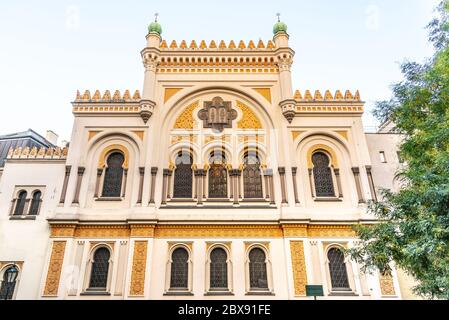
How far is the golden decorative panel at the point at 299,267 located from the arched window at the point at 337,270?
4.82 ft

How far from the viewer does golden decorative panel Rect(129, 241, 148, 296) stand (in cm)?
1556

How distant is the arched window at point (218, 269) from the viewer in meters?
16.2

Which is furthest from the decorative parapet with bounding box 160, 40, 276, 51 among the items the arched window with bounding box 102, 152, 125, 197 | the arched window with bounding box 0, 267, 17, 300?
the arched window with bounding box 0, 267, 17, 300

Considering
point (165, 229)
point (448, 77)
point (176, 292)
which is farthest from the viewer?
point (165, 229)

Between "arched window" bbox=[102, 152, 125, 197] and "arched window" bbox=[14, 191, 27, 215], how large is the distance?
4.12 metres

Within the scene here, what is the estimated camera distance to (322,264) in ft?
53.8

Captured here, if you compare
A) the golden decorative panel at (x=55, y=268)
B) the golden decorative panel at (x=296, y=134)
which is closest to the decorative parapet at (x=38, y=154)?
the golden decorative panel at (x=55, y=268)

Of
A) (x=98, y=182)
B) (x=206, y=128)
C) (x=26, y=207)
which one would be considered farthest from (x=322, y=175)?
(x=26, y=207)

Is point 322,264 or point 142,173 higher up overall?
point 142,173

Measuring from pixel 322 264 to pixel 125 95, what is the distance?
14387mm
